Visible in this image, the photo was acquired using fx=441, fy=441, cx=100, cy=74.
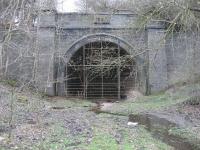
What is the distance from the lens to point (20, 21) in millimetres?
10023

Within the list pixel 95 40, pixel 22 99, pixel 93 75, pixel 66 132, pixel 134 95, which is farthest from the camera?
pixel 93 75

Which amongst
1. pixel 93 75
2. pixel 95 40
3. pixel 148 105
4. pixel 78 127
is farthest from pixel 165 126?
pixel 93 75

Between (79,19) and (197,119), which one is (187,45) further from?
(197,119)

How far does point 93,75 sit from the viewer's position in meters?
27.1

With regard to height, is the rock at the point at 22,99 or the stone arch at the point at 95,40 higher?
the stone arch at the point at 95,40

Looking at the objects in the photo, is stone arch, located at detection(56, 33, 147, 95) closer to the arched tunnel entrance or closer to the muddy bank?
the arched tunnel entrance

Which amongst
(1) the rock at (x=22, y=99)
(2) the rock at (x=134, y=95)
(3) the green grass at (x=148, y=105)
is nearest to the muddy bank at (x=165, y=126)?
(3) the green grass at (x=148, y=105)

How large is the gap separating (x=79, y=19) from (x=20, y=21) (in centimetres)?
1488

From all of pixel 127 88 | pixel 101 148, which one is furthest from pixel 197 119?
pixel 127 88

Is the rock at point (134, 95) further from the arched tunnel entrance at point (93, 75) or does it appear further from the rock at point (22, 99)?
the rock at point (22, 99)

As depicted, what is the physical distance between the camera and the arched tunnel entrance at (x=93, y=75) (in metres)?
25.2

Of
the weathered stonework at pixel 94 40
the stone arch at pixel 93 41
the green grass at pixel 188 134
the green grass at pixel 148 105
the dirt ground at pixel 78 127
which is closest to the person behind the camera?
the dirt ground at pixel 78 127

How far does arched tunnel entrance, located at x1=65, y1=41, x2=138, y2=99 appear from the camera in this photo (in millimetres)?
25234

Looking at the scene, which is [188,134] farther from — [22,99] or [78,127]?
[22,99]
